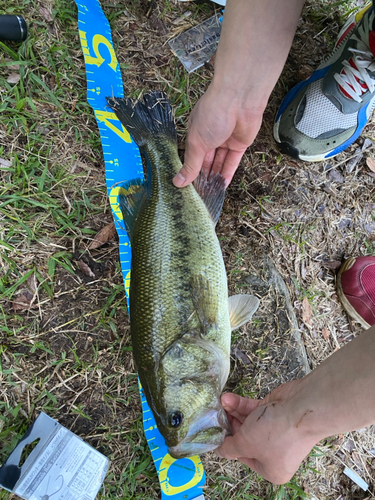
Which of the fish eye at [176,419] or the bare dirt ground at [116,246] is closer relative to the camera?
the fish eye at [176,419]

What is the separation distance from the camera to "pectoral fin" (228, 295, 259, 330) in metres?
2.50

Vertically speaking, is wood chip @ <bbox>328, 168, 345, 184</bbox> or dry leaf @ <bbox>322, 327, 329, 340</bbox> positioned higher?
wood chip @ <bbox>328, 168, 345, 184</bbox>

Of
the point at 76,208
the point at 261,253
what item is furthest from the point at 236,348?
the point at 76,208

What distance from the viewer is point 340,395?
1.70 m

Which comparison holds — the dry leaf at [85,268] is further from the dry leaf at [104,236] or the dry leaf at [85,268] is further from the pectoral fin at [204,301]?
the pectoral fin at [204,301]

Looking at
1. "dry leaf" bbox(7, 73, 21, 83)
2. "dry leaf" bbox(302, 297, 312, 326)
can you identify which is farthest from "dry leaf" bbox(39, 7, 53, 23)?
"dry leaf" bbox(302, 297, 312, 326)

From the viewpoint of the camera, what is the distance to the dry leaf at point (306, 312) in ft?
9.90

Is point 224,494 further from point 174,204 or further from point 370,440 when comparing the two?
point 174,204

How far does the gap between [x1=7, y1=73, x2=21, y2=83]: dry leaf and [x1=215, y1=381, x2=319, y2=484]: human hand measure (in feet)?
10.2

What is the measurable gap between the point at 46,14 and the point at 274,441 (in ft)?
12.0

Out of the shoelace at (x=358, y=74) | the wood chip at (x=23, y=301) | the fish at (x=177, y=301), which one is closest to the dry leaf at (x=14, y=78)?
the fish at (x=177, y=301)

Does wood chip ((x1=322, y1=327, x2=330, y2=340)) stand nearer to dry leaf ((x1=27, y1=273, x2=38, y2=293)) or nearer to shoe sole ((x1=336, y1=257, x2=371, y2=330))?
shoe sole ((x1=336, y1=257, x2=371, y2=330))

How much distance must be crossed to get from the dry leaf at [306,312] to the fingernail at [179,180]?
160 cm

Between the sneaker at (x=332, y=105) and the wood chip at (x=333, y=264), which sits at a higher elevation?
the sneaker at (x=332, y=105)
